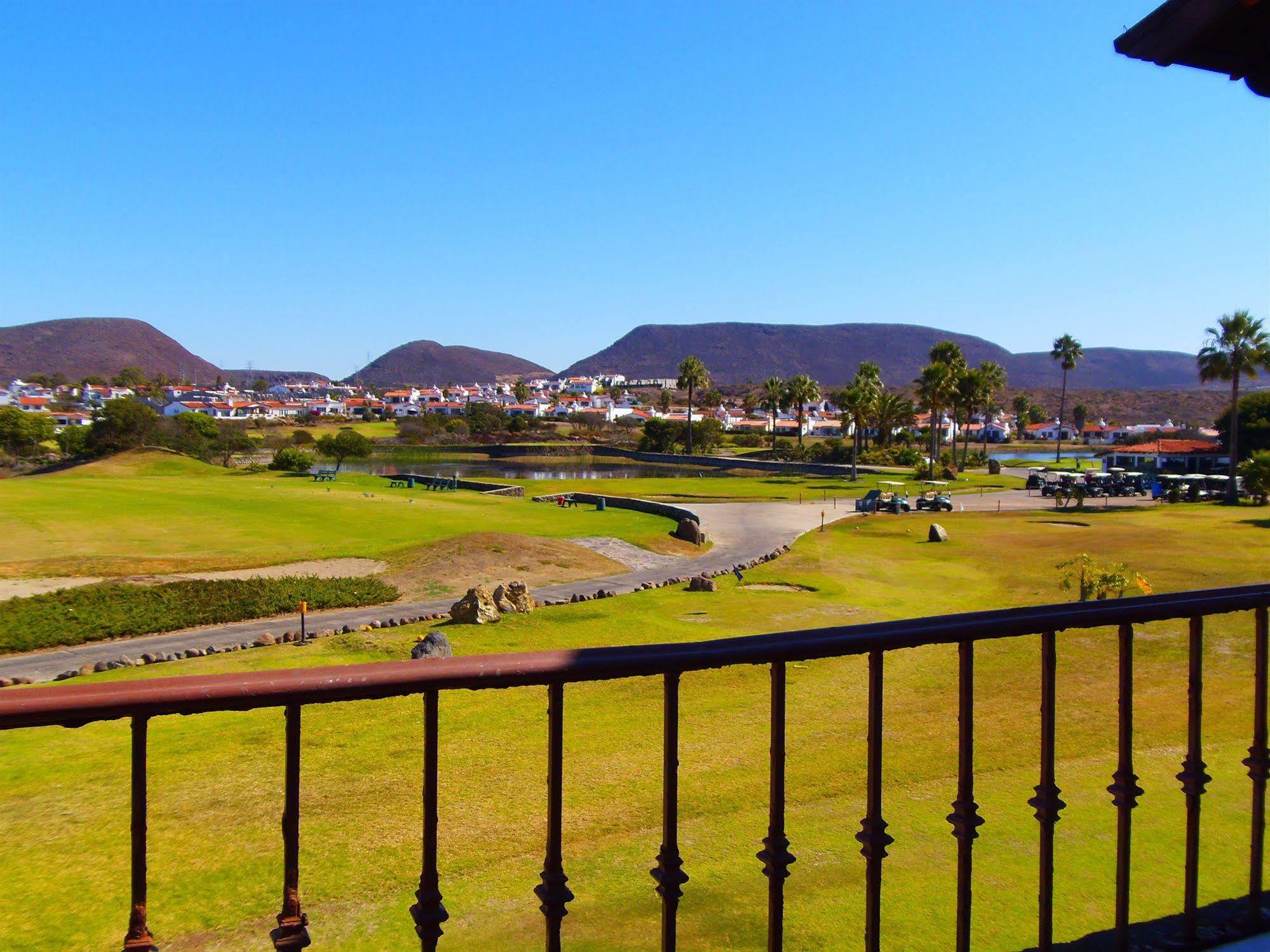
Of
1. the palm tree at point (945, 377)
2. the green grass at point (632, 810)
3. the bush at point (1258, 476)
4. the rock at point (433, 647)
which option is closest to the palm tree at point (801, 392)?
the palm tree at point (945, 377)

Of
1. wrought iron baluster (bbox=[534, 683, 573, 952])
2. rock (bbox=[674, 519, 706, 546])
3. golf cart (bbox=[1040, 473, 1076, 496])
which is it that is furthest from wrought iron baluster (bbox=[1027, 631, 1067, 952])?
golf cart (bbox=[1040, 473, 1076, 496])

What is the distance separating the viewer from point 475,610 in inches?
765

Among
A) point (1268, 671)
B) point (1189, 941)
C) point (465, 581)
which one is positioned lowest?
point (465, 581)

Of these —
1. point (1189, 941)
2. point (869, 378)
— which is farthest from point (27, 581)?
point (869, 378)

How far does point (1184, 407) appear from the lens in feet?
619

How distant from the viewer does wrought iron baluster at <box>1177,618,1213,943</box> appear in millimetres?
2852

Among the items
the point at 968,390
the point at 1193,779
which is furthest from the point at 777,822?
the point at 968,390

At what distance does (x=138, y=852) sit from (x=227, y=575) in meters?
24.5

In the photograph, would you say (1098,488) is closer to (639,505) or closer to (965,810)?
(639,505)

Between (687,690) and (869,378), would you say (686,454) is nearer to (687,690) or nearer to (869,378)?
(869,378)

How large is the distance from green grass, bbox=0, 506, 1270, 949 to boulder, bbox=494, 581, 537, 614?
7.21 m

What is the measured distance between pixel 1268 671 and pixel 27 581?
25.4m

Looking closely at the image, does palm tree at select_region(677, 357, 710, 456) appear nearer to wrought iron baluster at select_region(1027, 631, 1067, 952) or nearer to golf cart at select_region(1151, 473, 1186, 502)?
golf cart at select_region(1151, 473, 1186, 502)

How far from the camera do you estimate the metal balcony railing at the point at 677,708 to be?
1.80 metres
